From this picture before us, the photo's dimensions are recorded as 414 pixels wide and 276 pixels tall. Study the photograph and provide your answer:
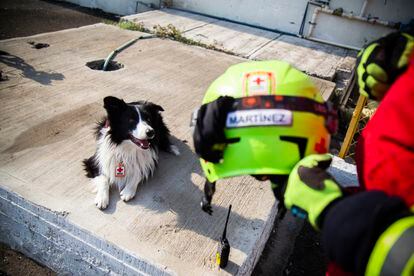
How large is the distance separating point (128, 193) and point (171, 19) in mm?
7295

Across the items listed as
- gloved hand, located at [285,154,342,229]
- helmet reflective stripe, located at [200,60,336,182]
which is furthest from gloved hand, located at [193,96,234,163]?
gloved hand, located at [285,154,342,229]

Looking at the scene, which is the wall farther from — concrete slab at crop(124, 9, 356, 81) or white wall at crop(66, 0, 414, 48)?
concrete slab at crop(124, 9, 356, 81)

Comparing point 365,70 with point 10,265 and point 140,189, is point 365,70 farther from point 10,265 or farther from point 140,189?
point 10,265

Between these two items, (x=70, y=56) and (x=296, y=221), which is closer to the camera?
(x=296, y=221)

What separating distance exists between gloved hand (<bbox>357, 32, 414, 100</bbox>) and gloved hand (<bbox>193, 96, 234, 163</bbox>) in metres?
0.59

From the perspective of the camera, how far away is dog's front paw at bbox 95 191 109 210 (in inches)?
105

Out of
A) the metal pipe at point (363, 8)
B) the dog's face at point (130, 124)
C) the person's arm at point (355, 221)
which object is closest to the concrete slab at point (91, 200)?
the dog's face at point (130, 124)

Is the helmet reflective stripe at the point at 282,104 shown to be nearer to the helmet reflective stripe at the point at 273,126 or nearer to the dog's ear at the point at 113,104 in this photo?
the helmet reflective stripe at the point at 273,126

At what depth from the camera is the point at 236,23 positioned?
9648mm

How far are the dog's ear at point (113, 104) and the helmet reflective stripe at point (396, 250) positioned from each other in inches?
91.5

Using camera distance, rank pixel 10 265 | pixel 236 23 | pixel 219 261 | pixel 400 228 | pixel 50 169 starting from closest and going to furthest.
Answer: pixel 400 228 → pixel 219 261 → pixel 10 265 → pixel 50 169 → pixel 236 23

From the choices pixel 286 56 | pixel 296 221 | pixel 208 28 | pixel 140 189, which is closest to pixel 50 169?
pixel 140 189

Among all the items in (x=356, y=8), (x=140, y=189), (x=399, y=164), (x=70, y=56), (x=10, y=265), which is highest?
(x=356, y=8)

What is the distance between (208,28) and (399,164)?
821cm
